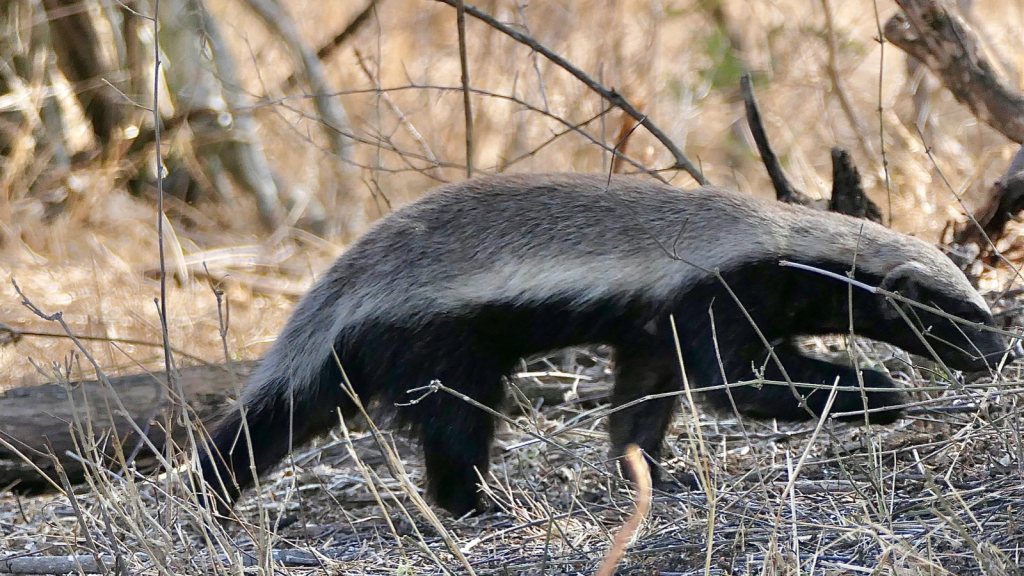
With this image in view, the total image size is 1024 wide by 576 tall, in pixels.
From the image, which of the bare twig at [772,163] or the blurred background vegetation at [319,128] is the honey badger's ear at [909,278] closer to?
the bare twig at [772,163]

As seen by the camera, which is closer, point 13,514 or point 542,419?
point 13,514

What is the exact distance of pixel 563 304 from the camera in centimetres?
379

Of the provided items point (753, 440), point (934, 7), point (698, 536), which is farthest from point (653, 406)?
point (934, 7)

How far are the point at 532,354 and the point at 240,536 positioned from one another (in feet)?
4.14

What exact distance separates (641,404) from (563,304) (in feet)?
1.94

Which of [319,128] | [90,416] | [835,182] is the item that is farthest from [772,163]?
[319,128]

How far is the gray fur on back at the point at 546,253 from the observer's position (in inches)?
146

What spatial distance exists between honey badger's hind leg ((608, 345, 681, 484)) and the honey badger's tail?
3.52ft

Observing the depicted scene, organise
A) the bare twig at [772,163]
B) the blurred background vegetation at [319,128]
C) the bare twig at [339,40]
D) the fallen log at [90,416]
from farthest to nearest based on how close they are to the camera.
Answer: the bare twig at [339,40]
the blurred background vegetation at [319,128]
the bare twig at [772,163]
the fallen log at [90,416]

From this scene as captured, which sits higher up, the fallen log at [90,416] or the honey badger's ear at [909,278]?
the honey badger's ear at [909,278]

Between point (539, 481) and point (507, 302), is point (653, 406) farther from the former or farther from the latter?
point (507, 302)

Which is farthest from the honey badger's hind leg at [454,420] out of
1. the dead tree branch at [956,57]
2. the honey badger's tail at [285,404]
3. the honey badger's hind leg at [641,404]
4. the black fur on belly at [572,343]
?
the dead tree branch at [956,57]

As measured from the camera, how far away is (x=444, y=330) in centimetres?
373

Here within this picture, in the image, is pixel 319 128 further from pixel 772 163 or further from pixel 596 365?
pixel 772 163
